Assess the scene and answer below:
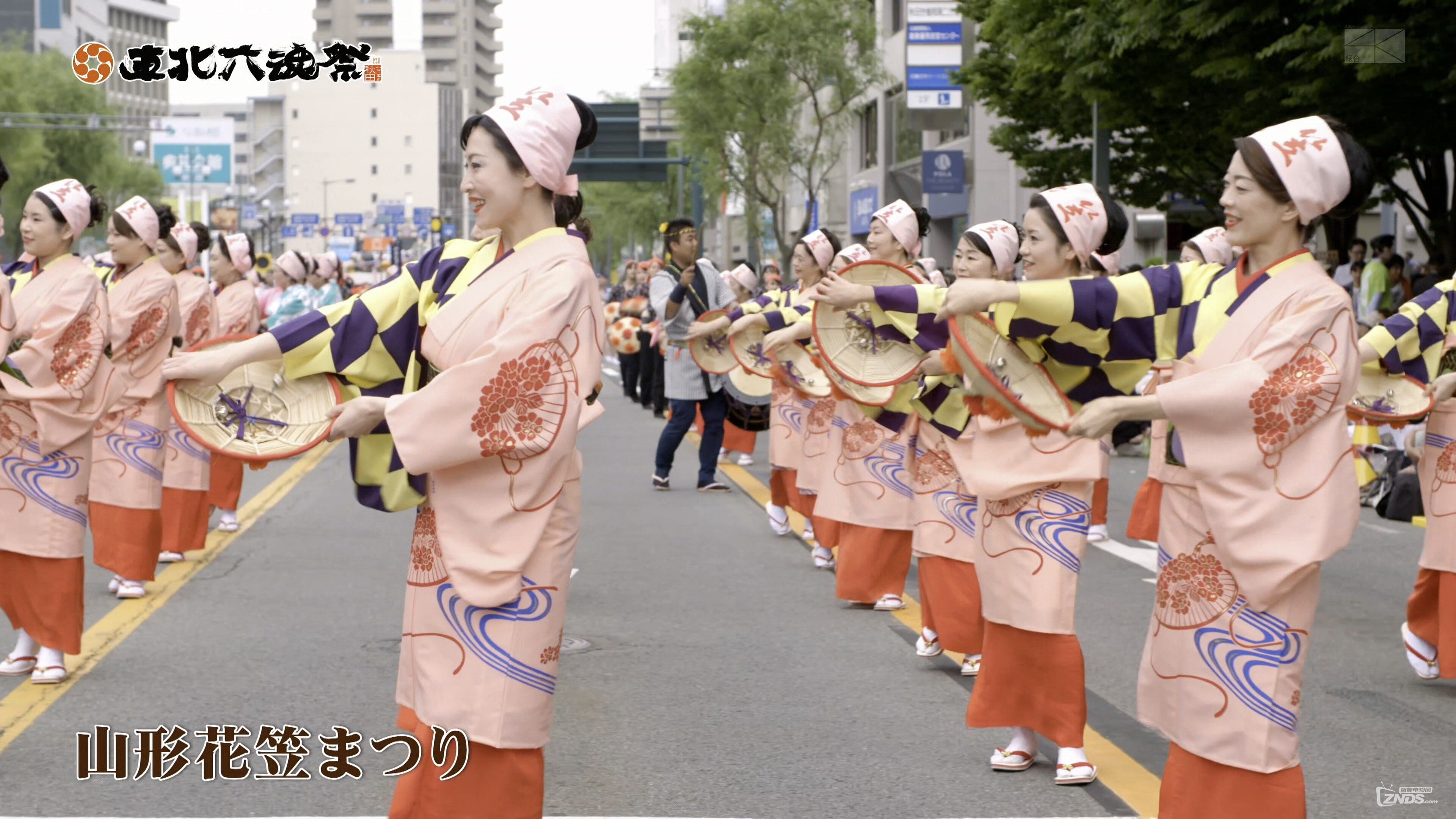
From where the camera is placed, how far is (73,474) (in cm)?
685

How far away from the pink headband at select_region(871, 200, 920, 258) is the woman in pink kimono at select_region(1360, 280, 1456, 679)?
205 cm

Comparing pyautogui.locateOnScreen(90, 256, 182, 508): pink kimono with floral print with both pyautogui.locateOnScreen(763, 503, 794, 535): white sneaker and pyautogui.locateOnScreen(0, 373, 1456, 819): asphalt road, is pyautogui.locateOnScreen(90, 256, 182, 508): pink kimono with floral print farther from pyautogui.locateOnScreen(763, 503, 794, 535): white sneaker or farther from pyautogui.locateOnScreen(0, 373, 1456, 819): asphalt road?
pyautogui.locateOnScreen(763, 503, 794, 535): white sneaker

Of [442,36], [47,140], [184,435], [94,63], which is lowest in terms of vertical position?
[184,435]

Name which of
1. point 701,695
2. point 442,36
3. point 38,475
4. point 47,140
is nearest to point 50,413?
point 38,475

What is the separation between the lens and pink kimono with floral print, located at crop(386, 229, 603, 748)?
159 inches

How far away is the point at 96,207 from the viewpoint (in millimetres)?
7695

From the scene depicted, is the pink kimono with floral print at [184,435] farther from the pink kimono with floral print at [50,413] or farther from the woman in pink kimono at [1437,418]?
the woman in pink kimono at [1437,418]

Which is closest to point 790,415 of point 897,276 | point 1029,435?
point 897,276

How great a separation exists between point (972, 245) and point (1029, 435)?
1146mm

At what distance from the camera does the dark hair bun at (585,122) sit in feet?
14.8

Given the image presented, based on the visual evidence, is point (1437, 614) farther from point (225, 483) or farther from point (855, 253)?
point (225, 483)

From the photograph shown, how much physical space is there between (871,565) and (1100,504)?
324 cm

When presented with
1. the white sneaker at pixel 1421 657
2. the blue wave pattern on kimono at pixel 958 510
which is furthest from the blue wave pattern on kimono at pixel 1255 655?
the white sneaker at pixel 1421 657

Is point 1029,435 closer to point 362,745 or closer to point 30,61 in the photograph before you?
point 362,745
